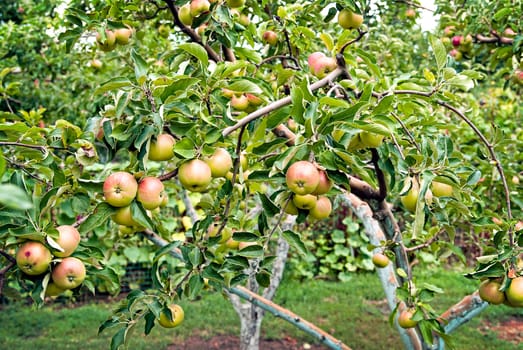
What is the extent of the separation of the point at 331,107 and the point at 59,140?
2.35 feet

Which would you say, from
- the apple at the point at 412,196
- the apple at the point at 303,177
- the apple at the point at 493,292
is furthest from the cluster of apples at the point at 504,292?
the apple at the point at 303,177

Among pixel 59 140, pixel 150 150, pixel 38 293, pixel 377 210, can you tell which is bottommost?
pixel 377 210

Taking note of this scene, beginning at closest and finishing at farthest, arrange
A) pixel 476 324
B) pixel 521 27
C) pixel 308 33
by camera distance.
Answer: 1. pixel 308 33
2. pixel 521 27
3. pixel 476 324

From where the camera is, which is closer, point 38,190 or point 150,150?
point 150,150

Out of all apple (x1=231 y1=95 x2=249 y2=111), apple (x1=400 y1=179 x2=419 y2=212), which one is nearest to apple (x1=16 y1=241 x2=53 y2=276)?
apple (x1=231 y1=95 x2=249 y2=111)

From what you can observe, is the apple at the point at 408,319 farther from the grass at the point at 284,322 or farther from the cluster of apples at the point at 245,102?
the grass at the point at 284,322

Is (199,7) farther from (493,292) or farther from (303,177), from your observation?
(493,292)

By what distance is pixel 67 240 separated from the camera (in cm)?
113

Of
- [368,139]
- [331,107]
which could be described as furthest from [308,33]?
[368,139]

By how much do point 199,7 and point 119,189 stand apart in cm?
79

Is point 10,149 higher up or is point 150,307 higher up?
point 10,149

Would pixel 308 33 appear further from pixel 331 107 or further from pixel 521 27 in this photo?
pixel 521 27

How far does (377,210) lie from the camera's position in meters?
Answer: 1.87

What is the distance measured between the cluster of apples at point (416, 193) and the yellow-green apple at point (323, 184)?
0.23 metres
